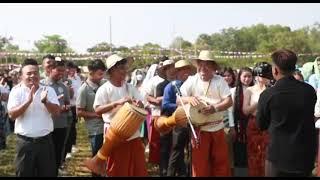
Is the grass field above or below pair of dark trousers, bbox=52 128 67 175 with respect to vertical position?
below

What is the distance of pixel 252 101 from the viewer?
243 inches

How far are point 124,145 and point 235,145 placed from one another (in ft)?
6.10

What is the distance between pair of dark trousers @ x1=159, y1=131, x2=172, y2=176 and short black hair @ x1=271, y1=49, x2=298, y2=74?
3.26m

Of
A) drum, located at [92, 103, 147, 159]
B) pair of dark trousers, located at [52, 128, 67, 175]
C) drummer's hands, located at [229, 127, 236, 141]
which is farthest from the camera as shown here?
pair of dark trousers, located at [52, 128, 67, 175]

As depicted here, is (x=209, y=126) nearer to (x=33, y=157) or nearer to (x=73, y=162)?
(x=33, y=157)

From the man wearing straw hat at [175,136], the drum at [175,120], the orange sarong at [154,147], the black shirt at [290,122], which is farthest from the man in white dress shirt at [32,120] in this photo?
the orange sarong at [154,147]

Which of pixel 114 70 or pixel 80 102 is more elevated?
pixel 114 70

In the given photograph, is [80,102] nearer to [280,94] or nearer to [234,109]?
[234,109]

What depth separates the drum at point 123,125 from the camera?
4.99 metres

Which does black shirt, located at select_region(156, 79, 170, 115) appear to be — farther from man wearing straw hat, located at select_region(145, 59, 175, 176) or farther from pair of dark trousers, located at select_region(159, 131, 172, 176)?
pair of dark trousers, located at select_region(159, 131, 172, 176)

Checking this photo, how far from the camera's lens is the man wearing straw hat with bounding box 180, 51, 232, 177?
222 inches

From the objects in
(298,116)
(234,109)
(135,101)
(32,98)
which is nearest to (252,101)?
(234,109)

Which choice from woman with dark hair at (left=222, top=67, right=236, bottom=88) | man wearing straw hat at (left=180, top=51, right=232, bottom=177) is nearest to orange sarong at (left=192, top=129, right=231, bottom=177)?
man wearing straw hat at (left=180, top=51, right=232, bottom=177)

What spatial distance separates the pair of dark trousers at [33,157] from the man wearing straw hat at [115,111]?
0.45 metres
